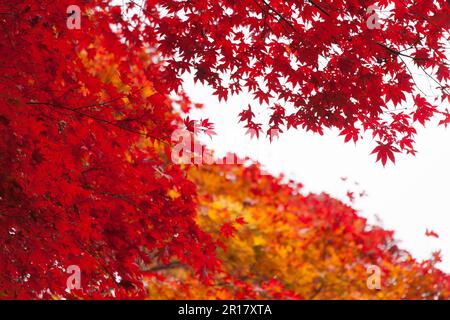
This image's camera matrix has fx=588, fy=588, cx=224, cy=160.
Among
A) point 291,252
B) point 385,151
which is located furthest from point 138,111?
point 291,252

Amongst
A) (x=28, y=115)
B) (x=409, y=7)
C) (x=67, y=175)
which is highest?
(x=409, y=7)

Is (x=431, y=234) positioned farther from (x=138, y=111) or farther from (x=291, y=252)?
(x=138, y=111)

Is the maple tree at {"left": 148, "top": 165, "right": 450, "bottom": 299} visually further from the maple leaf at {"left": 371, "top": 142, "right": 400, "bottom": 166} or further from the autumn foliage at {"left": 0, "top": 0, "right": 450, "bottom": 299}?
the maple leaf at {"left": 371, "top": 142, "right": 400, "bottom": 166}

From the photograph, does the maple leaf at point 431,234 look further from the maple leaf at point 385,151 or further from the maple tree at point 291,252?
the maple leaf at point 385,151

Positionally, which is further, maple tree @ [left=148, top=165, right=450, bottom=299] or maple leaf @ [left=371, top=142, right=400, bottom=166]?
maple tree @ [left=148, top=165, right=450, bottom=299]

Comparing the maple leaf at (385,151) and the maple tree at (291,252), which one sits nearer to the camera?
the maple leaf at (385,151)

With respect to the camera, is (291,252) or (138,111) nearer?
(138,111)

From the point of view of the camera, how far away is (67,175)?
4836 mm

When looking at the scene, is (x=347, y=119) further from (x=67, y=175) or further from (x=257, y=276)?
(x=257, y=276)

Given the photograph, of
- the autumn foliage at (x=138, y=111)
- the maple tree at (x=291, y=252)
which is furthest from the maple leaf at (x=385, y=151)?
the maple tree at (x=291, y=252)

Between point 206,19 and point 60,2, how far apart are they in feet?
4.34

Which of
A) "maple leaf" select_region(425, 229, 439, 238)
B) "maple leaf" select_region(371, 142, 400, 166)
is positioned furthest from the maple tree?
"maple leaf" select_region(371, 142, 400, 166)

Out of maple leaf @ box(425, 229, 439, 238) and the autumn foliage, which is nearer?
the autumn foliage

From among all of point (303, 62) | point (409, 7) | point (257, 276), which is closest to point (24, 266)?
point (303, 62)
